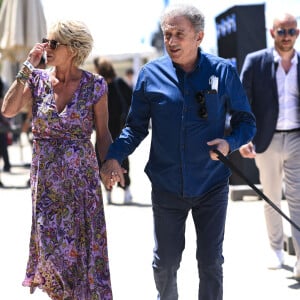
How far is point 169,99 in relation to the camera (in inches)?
169

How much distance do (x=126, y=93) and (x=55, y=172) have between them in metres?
6.25

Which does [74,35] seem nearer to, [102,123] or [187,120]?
[102,123]

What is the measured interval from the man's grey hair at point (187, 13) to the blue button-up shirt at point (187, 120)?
0.19 meters

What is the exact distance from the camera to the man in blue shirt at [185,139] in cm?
429

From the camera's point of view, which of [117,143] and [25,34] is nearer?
[117,143]

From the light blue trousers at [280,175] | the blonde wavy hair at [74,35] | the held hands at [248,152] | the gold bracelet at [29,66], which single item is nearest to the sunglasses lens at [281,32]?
the light blue trousers at [280,175]

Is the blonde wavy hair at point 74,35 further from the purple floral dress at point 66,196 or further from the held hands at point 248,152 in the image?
the held hands at point 248,152

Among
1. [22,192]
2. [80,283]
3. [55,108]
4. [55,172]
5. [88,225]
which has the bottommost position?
[22,192]

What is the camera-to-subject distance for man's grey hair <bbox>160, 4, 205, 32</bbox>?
4.26m

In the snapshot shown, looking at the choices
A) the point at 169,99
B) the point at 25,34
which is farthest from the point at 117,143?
the point at 25,34

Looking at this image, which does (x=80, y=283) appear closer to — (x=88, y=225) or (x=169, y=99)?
(x=88, y=225)

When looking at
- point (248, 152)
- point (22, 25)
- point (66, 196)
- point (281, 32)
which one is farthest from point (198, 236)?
point (22, 25)

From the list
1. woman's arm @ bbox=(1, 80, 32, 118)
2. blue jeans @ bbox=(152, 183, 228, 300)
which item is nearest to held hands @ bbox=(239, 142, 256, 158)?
blue jeans @ bbox=(152, 183, 228, 300)

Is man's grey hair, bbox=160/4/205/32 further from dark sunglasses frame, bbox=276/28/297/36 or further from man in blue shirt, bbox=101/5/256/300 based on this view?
dark sunglasses frame, bbox=276/28/297/36
